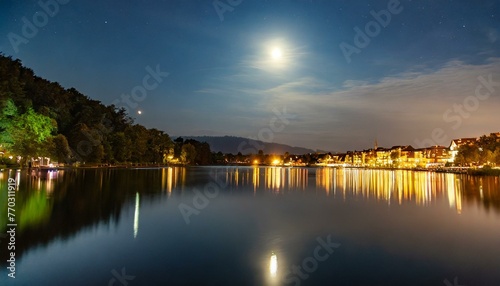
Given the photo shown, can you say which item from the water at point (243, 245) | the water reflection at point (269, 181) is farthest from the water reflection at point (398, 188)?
the water at point (243, 245)

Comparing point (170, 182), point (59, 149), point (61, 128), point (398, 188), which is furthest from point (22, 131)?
point (398, 188)

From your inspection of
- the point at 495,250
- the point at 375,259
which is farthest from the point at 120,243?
the point at 495,250

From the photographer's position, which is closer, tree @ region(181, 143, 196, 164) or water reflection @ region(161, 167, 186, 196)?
water reflection @ region(161, 167, 186, 196)

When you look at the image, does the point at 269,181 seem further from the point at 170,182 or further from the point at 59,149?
the point at 59,149

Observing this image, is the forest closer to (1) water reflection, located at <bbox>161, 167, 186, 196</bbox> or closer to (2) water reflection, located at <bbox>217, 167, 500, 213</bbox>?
(1) water reflection, located at <bbox>161, 167, 186, 196</bbox>

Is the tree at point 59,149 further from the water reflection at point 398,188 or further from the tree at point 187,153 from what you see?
the tree at point 187,153

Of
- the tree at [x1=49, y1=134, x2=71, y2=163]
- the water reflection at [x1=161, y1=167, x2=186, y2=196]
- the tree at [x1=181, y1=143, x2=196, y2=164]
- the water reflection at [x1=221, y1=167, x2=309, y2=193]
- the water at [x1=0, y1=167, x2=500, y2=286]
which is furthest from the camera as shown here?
the tree at [x1=181, y1=143, x2=196, y2=164]

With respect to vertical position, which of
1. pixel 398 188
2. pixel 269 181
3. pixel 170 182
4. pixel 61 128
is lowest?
pixel 398 188

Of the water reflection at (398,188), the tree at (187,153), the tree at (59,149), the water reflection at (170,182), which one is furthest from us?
the tree at (187,153)

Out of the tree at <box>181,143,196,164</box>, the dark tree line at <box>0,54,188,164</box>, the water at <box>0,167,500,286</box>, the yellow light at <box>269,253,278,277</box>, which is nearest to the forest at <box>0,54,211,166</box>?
the dark tree line at <box>0,54,188,164</box>

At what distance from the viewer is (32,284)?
319 inches

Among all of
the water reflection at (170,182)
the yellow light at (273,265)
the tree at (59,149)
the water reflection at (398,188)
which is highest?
the tree at (59,149)

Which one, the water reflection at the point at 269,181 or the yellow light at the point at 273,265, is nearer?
the yellow light at the point at 273,265

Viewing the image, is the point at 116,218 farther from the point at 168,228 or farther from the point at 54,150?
the point at 54,150
